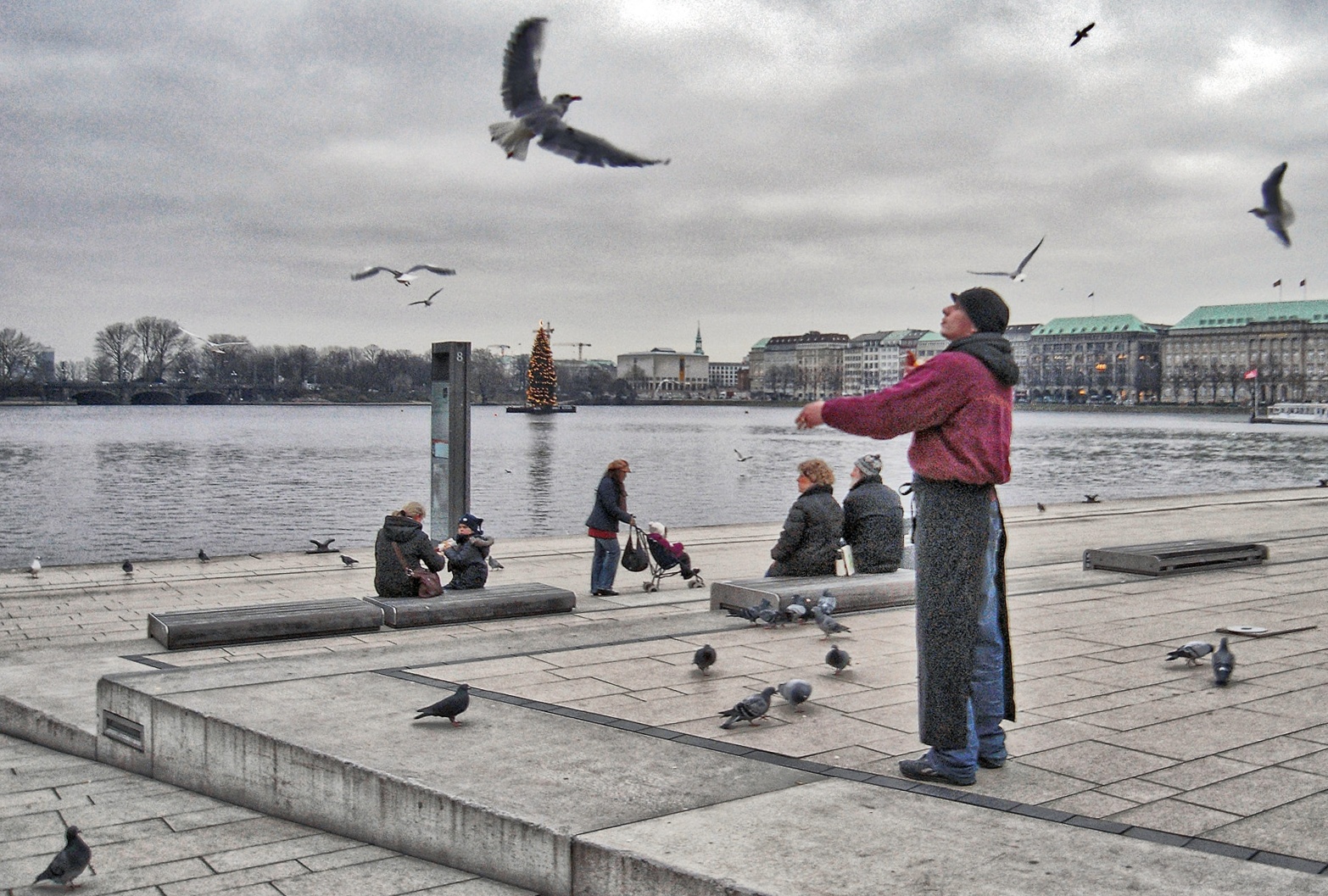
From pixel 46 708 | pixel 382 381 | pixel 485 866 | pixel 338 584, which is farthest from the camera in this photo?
pixel 382 381

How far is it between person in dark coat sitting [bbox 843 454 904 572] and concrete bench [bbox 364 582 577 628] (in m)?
2.86

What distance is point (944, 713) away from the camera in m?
5.11

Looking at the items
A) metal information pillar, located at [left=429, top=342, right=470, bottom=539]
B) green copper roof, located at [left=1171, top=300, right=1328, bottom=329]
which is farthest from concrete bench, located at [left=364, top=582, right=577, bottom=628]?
green copper roof, located at [left=1171, top=300, right=1328, bottom=329]

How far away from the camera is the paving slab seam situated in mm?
4285

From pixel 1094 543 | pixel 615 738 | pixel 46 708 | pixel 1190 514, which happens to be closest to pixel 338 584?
pixel 46 708

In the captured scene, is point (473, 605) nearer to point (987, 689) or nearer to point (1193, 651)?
point (1193, 651)

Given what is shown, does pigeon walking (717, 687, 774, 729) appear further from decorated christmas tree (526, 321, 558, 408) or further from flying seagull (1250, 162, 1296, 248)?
decorated christmas tree (526, 321, 558, 408)

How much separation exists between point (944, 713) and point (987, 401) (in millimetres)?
1331

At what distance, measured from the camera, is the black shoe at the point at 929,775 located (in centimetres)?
513

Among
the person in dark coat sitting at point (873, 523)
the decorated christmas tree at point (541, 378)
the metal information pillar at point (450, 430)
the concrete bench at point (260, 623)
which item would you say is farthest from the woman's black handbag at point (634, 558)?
the decorated christmas tree at point (541, 378)

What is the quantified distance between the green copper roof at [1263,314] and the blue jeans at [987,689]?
196 m

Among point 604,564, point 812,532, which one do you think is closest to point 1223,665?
point 812,532

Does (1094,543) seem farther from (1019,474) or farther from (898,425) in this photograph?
(1019,474)

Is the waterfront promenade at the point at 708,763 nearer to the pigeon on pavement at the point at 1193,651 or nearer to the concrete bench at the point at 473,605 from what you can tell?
the pigeon on pavement at the point at 1193,651
